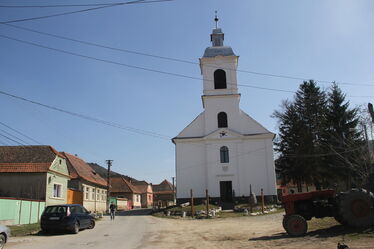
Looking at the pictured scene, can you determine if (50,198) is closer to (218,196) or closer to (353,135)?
(218,196)

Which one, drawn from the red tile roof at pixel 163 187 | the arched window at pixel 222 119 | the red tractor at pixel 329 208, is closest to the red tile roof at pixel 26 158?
the arched window at pixel 222 119

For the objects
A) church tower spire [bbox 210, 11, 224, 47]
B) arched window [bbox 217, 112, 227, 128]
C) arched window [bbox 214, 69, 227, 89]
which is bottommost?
arched window [bbox 217, 112, 227, 128]

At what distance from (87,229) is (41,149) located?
36.5 ft

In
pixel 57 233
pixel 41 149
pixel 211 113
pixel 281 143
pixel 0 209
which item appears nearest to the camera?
pixel 57 233

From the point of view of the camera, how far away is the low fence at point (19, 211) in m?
18.2

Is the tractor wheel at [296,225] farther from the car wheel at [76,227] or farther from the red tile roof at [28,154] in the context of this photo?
the red tile roof at [28,154]

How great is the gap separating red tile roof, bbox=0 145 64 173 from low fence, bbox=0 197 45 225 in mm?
2893

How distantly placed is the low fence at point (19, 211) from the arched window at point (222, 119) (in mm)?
19759

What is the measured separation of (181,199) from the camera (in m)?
34.5

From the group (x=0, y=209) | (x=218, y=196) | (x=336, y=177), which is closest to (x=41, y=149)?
(x=0, y=209)

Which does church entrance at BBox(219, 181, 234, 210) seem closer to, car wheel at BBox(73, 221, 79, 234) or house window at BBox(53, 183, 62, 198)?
house window at BBox(53, 183, 62, 198)

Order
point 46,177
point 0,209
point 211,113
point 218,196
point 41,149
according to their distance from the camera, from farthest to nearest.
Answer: point 211,113, point 218,196, point 41,149, point 46,177, point 0,209

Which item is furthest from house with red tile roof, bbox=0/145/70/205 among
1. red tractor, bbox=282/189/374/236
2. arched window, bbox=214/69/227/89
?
arched window, bbox=214/69/227/89

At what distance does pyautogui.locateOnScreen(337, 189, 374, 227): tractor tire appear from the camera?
476 inches
